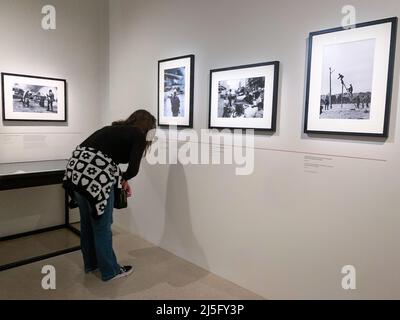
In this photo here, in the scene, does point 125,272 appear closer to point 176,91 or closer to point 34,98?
point 176,91

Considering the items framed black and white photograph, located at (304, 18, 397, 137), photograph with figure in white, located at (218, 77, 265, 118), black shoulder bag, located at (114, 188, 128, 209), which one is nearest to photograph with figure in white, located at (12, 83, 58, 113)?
black shoulder bag, located at (114, 188, 128, 209)

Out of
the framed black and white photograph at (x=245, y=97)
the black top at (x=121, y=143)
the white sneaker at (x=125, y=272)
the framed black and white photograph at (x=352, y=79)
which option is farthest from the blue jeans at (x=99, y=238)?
the framed black and white photograph at (x=352, y=79)

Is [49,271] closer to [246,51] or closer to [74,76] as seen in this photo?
[74,76]

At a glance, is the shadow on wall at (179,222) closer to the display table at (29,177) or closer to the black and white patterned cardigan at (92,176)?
the black and white patterned cardigan at (92,176)

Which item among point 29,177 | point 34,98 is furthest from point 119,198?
point 34,98

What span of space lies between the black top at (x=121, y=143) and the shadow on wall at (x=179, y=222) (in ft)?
1.83

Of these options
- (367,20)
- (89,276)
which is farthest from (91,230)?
(367,20)

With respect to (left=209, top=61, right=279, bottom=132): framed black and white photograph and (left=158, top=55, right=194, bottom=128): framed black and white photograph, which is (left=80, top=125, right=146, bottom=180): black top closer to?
(left=158, top=55, right=194, bottom=128): framed black and white photograph

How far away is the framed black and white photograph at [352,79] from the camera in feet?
5.49

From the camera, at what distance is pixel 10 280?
2521mm

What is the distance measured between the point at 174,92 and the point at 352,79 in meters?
1.59

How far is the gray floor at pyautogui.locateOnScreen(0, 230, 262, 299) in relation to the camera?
2350 millimetres

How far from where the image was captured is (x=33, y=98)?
3324 millimetres
